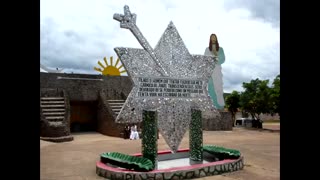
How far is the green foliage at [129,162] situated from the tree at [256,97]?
18.4m

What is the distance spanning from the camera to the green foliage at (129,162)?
27.8ft

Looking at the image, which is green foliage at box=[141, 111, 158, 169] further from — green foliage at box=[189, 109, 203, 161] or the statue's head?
the statue's head

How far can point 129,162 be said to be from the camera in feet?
28.5

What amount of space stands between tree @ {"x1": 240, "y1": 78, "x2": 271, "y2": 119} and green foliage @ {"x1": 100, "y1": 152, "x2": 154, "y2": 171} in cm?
1844

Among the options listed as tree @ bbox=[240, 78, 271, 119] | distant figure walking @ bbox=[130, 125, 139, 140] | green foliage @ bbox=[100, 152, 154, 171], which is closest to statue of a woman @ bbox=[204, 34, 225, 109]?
tree @ bbox=[240, 78, 271, 119]

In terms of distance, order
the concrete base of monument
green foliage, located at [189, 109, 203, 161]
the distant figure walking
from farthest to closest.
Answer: the distant figure walking → green foliage, located at [189, 109, 203, 161] → the concrete base of monument

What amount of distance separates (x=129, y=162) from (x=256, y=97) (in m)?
19.4

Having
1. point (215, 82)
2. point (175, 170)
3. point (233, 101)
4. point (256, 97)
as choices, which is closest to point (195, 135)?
point (175, 170)

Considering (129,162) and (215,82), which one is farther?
(215,82)

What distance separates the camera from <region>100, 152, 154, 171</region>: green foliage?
848cm

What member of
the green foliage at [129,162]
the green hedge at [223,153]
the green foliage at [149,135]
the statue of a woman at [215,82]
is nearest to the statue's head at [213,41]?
the statue of a woman at [215,82]

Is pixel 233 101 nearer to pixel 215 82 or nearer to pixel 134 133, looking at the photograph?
pixel 215 82
